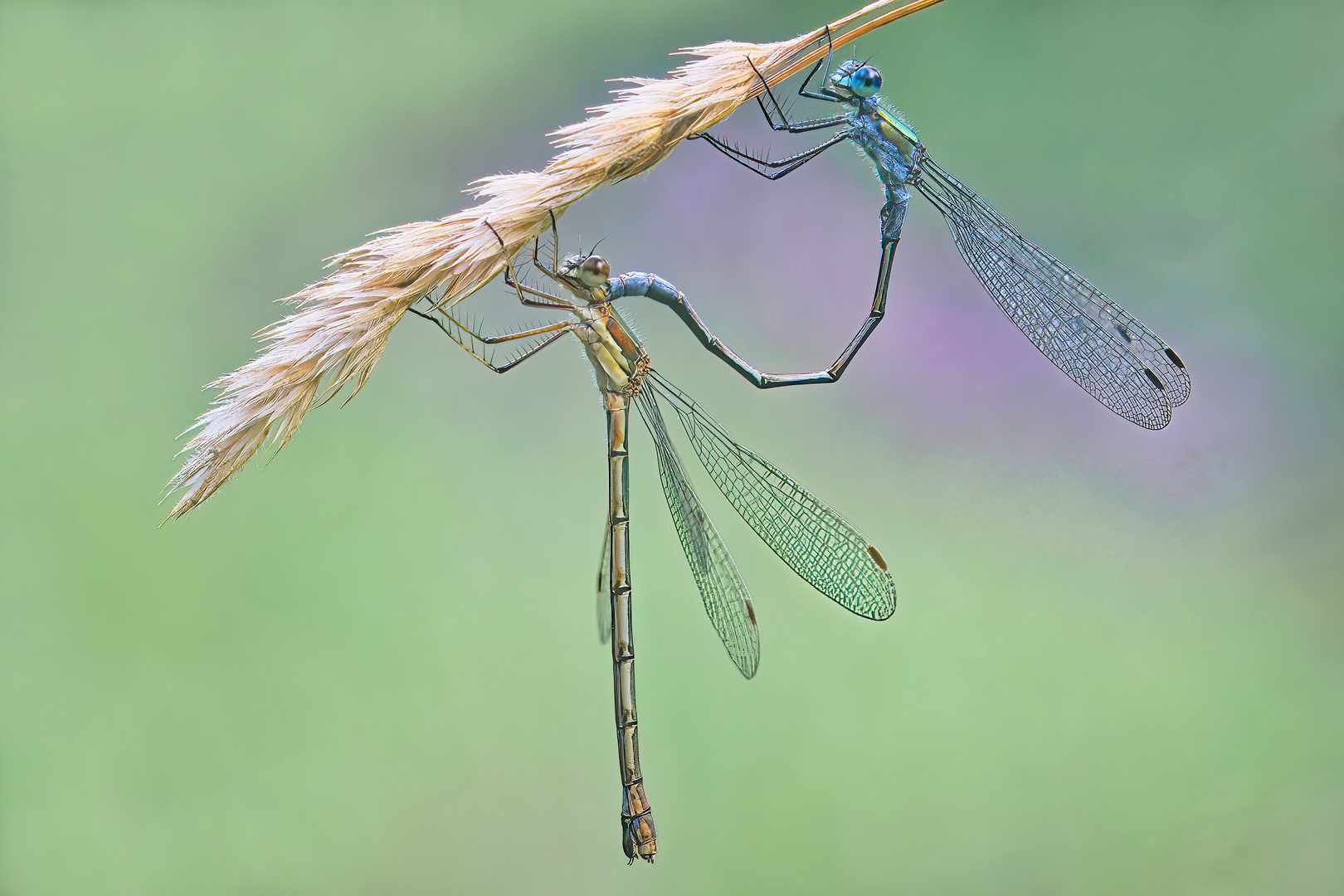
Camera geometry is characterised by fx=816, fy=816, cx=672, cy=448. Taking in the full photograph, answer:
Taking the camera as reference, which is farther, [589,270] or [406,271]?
[589,270]

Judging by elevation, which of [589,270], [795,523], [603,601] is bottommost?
[603,601]

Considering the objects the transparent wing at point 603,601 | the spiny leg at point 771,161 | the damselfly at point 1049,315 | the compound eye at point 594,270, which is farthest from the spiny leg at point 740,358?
the transparent wing at point 603,601

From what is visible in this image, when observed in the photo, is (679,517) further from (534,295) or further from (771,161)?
(771,161)

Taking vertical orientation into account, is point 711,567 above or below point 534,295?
below

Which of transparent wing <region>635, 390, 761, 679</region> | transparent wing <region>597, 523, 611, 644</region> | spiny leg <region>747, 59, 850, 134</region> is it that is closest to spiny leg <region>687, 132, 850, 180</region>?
spiny leg <region>747, 59, 850, 134</region>

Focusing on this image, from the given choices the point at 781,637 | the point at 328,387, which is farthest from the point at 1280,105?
the point at 328,387

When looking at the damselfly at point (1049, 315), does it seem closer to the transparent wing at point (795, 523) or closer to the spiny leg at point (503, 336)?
the transparent wing at point (795, 523)

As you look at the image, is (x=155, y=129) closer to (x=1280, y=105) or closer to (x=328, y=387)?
(x=328, y=387)

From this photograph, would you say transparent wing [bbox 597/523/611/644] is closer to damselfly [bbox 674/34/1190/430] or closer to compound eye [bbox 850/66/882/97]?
damselfly [bbox 674/34/1190/430]

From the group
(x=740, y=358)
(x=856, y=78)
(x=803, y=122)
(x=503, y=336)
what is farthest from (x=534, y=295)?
(x=856, y=78)
